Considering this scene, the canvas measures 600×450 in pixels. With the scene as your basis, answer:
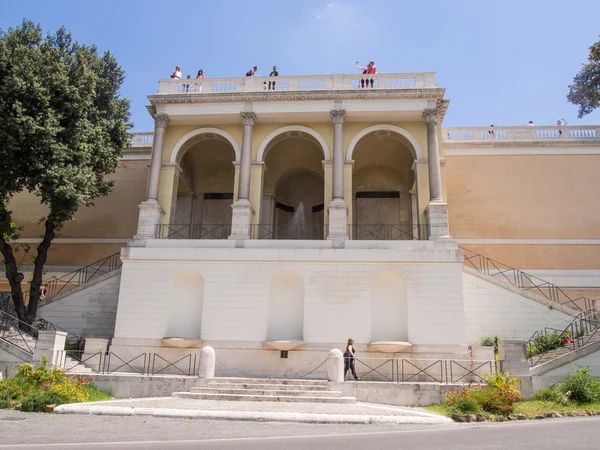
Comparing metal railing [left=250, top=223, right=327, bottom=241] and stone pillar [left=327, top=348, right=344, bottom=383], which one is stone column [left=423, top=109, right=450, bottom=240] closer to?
stone pillar [left=327, top=348, right=344, bottom=383]

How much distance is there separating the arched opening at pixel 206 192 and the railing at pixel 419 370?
11202 mm

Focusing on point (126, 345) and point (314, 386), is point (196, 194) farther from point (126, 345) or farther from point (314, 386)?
point (314, 386)

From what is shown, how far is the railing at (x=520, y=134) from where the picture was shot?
28.1 m

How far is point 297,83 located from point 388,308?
1055cm

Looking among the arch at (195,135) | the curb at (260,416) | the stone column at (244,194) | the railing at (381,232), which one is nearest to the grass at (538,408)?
the curb at (260,416)

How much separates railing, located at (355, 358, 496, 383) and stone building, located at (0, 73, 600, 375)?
46 cm

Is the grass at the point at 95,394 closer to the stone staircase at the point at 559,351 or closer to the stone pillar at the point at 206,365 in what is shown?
the stone pillar at the point at 206,365

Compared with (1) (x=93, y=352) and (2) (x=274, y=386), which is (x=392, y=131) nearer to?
(2) (x=274, y=386)

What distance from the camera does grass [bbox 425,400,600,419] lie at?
45.3 ft

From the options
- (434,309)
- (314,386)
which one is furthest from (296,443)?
(434,309)

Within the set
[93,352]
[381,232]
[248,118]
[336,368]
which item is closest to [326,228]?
[381,232]

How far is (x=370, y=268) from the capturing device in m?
20.3

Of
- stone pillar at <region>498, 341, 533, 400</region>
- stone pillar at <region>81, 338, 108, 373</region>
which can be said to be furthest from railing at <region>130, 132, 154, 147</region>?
stone pillar at <region>498, 341, 533, 400</region>

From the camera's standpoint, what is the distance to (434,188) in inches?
862
